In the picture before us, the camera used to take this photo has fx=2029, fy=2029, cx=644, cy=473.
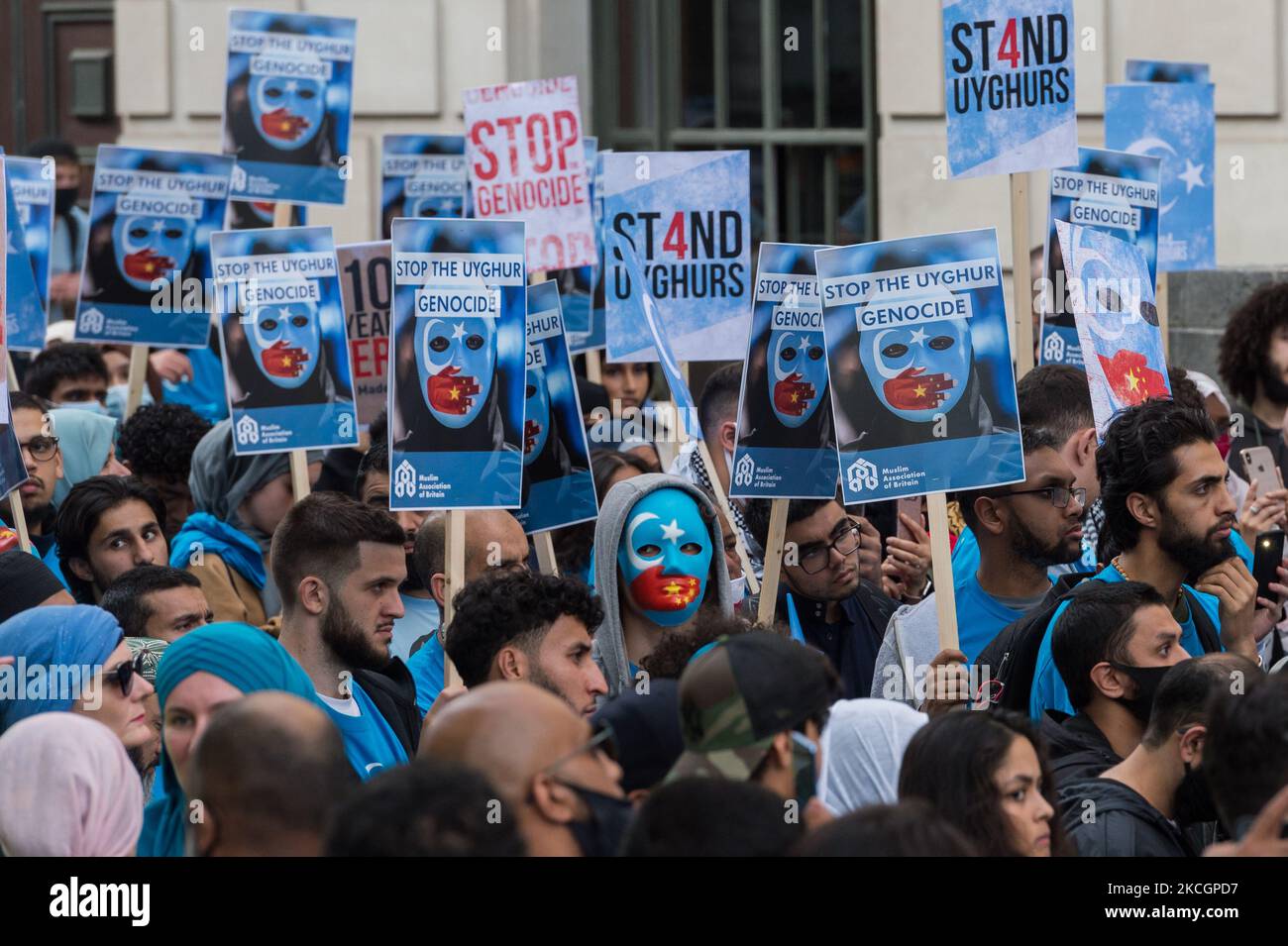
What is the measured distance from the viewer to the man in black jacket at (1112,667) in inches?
181

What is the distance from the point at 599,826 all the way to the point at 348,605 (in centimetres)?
201

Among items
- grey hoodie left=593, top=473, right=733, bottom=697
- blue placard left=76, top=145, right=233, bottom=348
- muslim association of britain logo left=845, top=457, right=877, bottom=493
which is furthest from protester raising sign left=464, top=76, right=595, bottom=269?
muslim association of britain logo left=845, top=457, right=877, bottom=493

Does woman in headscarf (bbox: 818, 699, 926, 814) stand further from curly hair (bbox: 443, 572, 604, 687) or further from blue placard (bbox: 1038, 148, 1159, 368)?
blue placard (bbox: 1038, 148, 1159, 368)

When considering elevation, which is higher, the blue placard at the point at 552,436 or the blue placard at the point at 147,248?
the blue placard at the point at 147,248

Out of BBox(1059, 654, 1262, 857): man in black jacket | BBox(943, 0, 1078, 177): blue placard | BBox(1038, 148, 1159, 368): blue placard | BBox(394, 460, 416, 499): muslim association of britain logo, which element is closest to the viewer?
BBox(1059, 654, 1262, 857): man in black jacket

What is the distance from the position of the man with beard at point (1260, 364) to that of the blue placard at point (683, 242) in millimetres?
1764

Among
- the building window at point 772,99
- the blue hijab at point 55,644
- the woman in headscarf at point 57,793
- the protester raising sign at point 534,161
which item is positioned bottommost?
the woman in headscarf at point 57,793

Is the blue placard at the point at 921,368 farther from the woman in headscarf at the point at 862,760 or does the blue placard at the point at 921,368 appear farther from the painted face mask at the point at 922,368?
the woman in headscarf at the point at 862,760

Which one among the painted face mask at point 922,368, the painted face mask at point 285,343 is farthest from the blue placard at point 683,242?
the painted face mask at point 922,368

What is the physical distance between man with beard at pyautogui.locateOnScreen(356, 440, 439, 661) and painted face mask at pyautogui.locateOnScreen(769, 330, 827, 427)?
3.86 feet

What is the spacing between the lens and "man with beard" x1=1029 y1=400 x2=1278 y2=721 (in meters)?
5.23

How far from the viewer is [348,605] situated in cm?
511

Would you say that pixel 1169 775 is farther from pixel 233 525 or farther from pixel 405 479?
pixel 233 525
